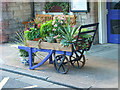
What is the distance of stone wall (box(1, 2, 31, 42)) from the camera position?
11766 mm

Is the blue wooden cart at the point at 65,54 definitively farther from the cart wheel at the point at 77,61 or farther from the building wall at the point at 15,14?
the building wall at the point at 15,14

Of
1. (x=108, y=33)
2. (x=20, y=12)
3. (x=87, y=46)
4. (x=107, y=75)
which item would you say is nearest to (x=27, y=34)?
(x=87, y=46)

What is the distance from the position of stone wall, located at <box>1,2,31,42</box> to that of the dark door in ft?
12.9

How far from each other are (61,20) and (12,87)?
2070 mm

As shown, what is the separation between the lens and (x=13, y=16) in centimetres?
1211

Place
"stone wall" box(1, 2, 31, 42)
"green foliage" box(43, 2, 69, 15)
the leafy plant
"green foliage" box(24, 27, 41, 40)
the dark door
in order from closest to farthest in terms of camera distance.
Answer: the leafy plant
"green foliage" box(24, 27, 41, 40)
the dark door
"green foliage" box(43, 2, 69, 15)
"stone wall" box(1, 2, 31, 42)

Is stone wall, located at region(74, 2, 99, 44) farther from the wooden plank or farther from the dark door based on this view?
the wooden plank

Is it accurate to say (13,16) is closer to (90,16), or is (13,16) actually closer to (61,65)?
(90,16)

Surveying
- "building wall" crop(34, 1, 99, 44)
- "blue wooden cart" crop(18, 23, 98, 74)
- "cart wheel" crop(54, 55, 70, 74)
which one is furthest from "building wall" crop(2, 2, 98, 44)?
"cart wheel" crop(54, 55, 70, 74)

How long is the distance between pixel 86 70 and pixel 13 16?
5.79 metres

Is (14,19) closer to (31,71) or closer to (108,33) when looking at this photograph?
(108,33)

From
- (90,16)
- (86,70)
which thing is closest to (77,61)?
(86,70)

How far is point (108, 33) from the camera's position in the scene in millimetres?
10609

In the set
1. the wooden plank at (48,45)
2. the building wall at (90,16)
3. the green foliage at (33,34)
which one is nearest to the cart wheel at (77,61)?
the wooden plank at (48,45)
